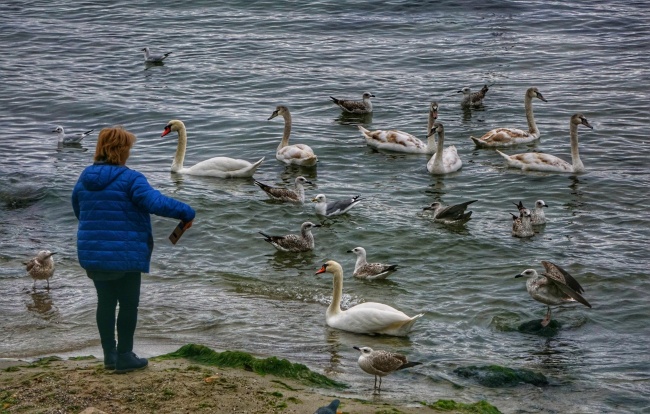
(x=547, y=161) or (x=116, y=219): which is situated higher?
(x=116, y=219)

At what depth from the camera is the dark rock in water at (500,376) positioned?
31.4 feet

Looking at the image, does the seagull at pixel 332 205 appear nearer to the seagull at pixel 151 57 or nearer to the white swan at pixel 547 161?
the white swan at pixel 547 161

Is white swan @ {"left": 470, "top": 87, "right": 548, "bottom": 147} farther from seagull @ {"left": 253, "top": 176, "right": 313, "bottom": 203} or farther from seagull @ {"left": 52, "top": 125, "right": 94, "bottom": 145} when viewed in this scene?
seagull @ {"left": 52, "top": 125, "right": 94, "bottom": 145}

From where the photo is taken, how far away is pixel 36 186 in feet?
57.0

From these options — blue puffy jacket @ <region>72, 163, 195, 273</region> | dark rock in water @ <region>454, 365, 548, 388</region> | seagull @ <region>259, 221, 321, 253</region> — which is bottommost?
seagull @ <region>259, 221, 321, 253</region>

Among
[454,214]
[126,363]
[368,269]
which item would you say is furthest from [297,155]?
[126,363]

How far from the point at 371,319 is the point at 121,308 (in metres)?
3.82

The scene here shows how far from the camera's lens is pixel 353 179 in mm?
18438

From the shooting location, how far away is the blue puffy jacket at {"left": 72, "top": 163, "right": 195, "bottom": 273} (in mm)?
7949

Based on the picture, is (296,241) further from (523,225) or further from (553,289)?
(553,289)

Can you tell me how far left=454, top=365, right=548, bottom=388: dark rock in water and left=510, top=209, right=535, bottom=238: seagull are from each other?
17.2ft

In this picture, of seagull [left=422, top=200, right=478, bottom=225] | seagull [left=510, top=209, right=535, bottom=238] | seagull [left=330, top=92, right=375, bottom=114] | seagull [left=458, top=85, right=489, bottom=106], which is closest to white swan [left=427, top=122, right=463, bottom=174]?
seagull [left=422, top=200, right=478, bottom=225]

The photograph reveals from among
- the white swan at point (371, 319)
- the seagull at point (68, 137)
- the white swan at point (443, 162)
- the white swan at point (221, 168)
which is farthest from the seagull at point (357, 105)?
the white swan at point (371, 319)

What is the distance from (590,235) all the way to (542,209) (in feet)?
3.13
